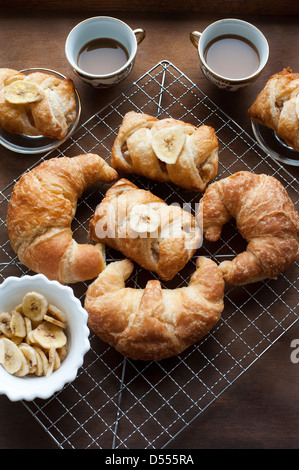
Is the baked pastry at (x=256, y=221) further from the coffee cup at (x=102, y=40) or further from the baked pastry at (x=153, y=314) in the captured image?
the coffee cup at (x=102, y=40)

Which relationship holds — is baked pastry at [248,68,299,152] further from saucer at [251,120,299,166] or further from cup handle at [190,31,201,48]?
cup handle at [190,31,201,48]

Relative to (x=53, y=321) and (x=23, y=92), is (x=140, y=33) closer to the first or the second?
(x=23, y=92)

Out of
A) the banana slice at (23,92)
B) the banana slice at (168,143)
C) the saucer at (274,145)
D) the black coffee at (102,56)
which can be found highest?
the black coffee at (102,56)

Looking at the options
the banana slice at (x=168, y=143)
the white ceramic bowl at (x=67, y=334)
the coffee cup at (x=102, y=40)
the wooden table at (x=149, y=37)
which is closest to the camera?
the white ceramic bowl at (x=67, y=334)

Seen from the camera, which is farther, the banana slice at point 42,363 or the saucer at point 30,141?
the saucer at point 30,141

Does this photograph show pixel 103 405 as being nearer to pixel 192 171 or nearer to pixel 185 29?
pixel 192 171

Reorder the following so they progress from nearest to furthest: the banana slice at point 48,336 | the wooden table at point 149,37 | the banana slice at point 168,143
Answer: the banana slice at point 48,336
the banana slice at point 168,143
the wooden table at point 149,37

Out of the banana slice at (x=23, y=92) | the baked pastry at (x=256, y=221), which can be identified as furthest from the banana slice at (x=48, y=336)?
the banana slice at (x=23, y=92)
